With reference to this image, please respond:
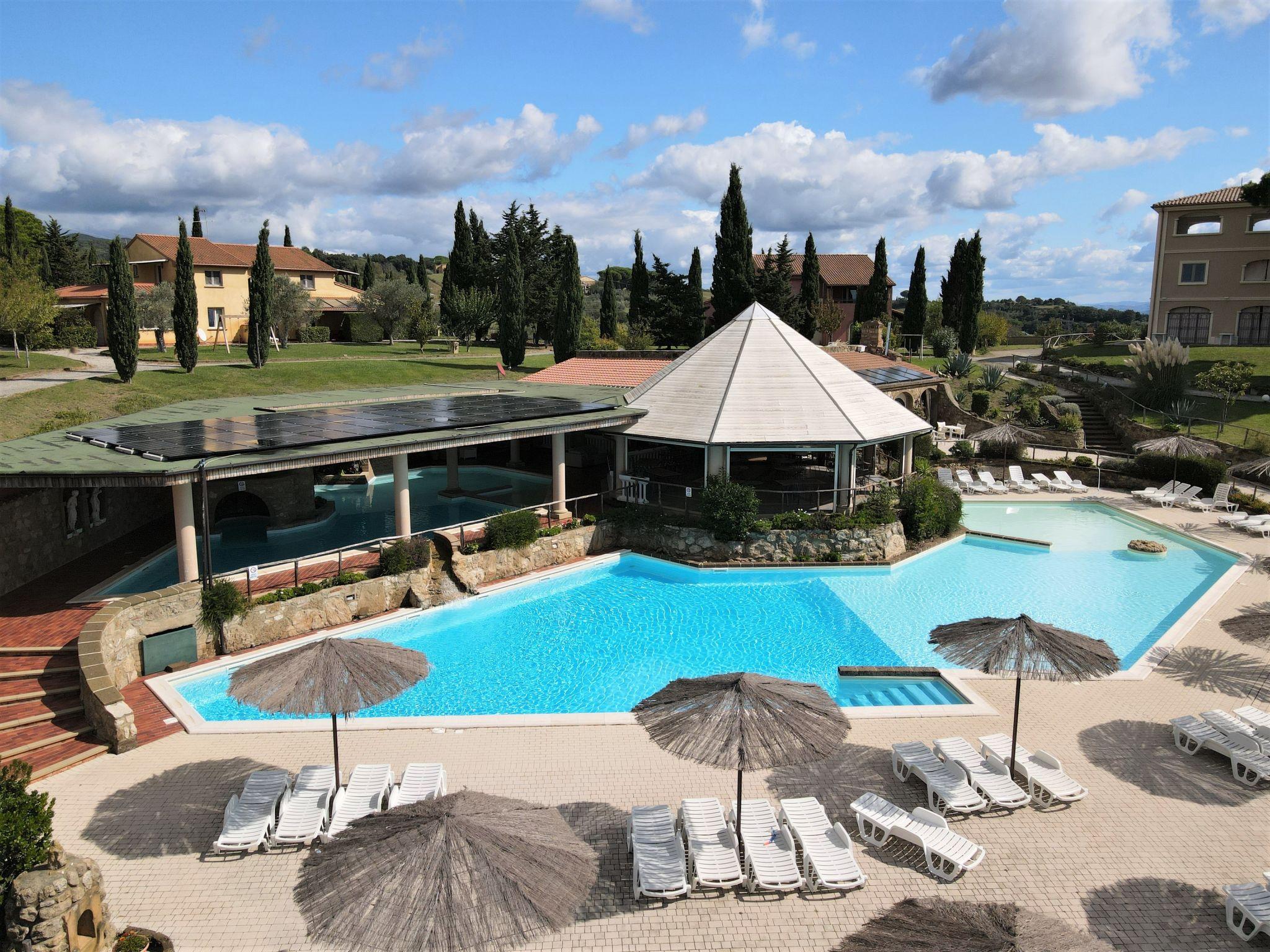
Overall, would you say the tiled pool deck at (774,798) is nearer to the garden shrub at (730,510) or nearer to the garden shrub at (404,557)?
the garden shrub at (404,557)

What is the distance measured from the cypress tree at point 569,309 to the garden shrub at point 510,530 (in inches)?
989

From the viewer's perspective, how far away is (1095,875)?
984 centimetres

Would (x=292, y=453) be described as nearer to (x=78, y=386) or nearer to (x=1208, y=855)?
(x=1208, y=855)

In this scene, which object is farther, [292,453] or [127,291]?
[127,291]

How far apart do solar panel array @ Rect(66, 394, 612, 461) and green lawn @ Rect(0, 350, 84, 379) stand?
21.0 metres

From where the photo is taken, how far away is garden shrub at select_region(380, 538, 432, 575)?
19797 mm

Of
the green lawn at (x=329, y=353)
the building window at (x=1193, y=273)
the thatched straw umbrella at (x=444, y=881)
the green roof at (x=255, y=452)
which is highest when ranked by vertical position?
the building window at (x=1193, y=273)

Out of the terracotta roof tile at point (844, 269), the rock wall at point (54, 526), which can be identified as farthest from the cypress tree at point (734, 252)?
the rock wall at point (54, 526)

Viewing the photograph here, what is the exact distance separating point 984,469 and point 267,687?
109 feet

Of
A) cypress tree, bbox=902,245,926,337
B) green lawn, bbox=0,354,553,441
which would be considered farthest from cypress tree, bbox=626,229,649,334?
cypress tree, bbox=902,245,926,337

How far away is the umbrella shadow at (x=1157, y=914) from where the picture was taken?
8789 millimetres

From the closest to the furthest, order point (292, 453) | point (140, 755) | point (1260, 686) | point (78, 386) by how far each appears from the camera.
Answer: point (140, 755)
point (1260, 686)
point (292, 453)
point (78, 386)

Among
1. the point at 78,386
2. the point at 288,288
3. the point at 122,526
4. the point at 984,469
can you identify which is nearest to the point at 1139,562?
the point at 984,469

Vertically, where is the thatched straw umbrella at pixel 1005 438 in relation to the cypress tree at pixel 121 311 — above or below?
below
